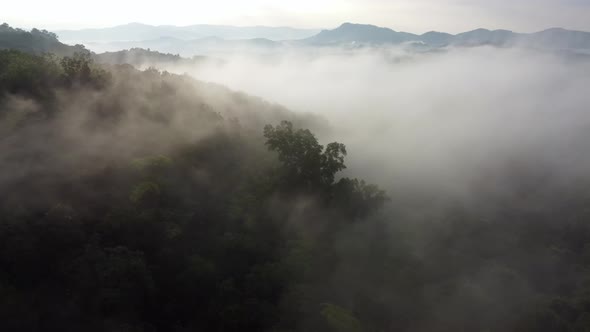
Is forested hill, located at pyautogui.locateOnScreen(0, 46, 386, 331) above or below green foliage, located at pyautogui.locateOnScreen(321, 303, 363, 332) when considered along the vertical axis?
above

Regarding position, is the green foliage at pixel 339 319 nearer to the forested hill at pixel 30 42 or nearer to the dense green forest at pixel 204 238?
the dense green forest at pixel 204 238

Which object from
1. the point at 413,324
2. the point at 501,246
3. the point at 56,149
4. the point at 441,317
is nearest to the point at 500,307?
the point at 441,317

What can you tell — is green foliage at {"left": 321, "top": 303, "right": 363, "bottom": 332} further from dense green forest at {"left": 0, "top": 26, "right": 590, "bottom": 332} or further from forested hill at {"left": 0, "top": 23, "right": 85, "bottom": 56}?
forested hill at {"left": 0, "top": 23, "right": 85, "bottom": 56}

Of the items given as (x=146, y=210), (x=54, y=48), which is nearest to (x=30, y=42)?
(x=54, y=48)

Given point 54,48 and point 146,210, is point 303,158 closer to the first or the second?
point 146,210

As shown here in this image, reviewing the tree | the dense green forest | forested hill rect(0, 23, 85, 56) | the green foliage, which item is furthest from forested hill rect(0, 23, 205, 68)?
the green foliage

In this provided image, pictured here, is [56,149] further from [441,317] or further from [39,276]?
[441,317]

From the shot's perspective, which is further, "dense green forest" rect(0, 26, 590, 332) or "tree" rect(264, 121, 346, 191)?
"tree" rect(264, 121, 346, 191)

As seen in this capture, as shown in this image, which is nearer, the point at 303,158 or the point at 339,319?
the point at 339,319

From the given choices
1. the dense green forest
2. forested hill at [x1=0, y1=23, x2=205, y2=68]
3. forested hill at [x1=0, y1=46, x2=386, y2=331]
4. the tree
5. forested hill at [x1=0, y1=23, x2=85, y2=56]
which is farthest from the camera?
forested hill at [x1=0, y1=23, x2=205, y2=68]
